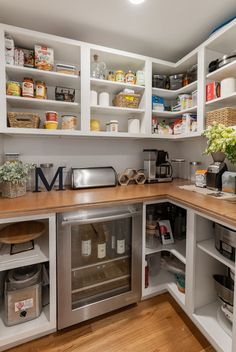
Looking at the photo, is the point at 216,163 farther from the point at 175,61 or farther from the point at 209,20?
the point at 175,61

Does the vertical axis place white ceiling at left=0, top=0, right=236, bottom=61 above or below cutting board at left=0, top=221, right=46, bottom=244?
above

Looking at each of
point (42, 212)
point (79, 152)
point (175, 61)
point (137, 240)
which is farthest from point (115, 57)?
point (137, 240)

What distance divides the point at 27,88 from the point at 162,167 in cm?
141

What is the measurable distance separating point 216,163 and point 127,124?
930 millimetres

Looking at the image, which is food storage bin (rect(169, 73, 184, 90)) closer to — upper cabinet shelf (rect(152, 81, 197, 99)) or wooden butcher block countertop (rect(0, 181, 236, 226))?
upper cabinet shelf (rect(152, 81, 197, 99))

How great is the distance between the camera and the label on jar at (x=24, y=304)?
1.15 metres

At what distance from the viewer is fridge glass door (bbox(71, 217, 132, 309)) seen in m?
1.33

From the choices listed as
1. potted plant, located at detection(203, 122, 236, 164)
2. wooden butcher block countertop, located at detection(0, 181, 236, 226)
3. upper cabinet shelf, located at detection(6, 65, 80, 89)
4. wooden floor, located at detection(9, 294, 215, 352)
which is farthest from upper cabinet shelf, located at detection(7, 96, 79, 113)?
wooden floor, located at detection(9, 294, 215, 352)

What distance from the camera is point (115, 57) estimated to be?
64.6 inches

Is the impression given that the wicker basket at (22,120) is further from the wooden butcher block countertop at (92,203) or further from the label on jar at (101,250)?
the label on jar at (101,250)

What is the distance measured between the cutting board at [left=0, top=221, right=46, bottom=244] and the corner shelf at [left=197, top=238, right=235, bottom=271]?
3.37ft

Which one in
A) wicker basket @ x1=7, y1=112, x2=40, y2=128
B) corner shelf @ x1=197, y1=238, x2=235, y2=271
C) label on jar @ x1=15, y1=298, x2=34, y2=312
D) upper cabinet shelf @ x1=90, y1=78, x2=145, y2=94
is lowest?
label on jar @ x1=15, y1=298, x2=34, y2=312

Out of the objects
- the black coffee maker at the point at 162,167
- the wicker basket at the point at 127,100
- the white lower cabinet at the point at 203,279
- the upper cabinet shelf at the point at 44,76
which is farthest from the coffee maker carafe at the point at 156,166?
the upper cabinet shelf at the point at 44,76

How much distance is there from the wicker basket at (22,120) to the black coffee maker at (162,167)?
121 cm
